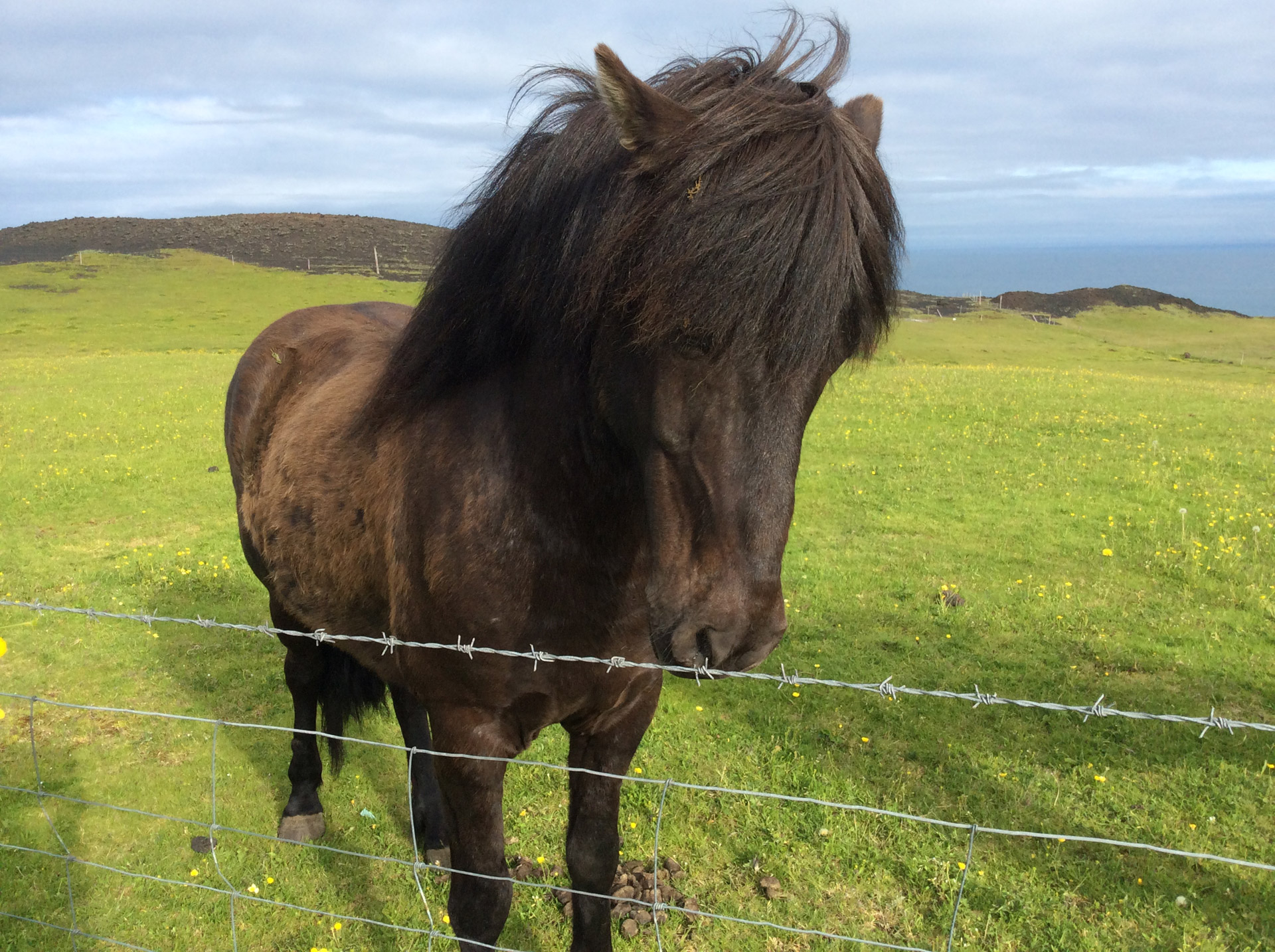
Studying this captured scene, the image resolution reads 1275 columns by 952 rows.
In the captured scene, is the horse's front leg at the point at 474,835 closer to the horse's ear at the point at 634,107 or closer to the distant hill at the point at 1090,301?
the horse's ear at the point at 634,107

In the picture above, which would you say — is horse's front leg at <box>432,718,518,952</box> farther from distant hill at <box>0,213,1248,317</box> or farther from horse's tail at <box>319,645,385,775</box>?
distant hill at <box>0,213,1248,317</box>

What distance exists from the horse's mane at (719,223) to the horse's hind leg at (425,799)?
252 cm

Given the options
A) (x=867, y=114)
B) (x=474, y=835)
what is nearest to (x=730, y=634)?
(x=474, y=835)

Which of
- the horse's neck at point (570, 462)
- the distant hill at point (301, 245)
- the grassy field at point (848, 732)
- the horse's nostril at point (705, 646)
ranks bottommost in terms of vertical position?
the grassy field at point (848, 732)

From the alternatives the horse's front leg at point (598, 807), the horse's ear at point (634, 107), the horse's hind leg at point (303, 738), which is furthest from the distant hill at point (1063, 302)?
the horse's ear at point (634, 107)

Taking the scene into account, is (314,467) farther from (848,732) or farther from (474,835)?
(848,732)

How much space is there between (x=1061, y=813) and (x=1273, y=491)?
8.19 m

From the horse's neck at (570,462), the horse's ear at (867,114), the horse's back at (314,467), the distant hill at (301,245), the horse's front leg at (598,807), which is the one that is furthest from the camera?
the distant hill at (301,245)

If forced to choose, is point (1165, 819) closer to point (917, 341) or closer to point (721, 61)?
point (721, 61)

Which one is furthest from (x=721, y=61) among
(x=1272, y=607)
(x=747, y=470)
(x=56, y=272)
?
(x=56, y=272)

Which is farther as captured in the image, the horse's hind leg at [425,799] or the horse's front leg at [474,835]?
the horse's hind leg at [425,799]

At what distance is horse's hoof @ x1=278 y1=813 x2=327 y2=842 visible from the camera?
4.27 m

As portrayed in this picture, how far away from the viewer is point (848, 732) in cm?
508

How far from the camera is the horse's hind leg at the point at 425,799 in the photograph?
4.21 m
